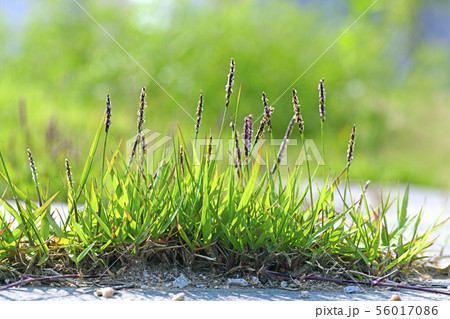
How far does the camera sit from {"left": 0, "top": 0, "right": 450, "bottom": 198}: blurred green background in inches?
371

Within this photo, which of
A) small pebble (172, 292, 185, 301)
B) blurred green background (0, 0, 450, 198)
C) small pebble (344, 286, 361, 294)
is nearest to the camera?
small pebble (172, 292, 185, 301)

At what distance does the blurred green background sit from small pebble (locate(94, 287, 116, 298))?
5461 mm

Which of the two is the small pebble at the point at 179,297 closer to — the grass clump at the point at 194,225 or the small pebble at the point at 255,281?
the grass clump at the point at 194,225

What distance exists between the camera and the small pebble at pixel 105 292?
2043 millimetres

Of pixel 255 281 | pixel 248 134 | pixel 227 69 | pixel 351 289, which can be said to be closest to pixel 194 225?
pixel 255 281

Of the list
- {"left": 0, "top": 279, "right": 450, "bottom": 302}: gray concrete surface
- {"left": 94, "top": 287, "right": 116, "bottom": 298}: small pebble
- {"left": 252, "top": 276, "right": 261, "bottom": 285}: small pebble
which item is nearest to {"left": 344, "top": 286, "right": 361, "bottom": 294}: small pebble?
{"left": 0, "top": 279, "right": 450, "bottom": 302}: gray concrete surface

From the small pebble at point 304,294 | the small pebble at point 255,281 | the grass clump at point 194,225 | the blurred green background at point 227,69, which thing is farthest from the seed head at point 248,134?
the blurred green background at point 227,69

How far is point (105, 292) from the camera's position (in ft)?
6.71

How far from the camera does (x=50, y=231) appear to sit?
2383 mm

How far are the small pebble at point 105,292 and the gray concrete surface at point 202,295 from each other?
2 cm

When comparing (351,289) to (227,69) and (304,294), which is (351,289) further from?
(227,69)

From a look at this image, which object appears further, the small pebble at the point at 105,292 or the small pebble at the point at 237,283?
the small pebble at the point at 237,283

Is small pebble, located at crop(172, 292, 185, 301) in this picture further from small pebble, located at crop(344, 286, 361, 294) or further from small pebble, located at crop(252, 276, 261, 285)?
small pebble, located at crop(344, 286, 361, 294)

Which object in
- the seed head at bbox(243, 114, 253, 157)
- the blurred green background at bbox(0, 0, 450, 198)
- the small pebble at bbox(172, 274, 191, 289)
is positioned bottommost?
the small pebble at bbox(172, 274, 191, 289)
